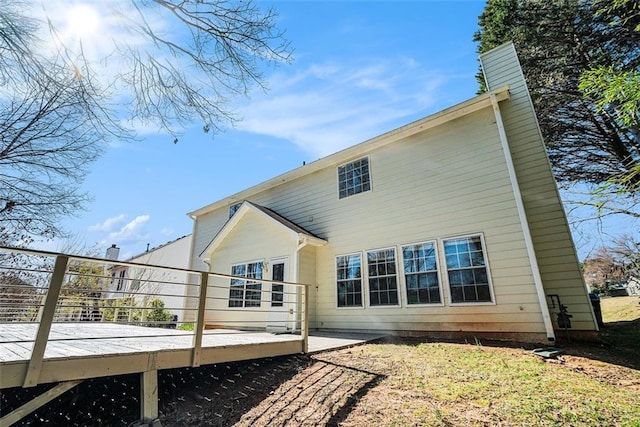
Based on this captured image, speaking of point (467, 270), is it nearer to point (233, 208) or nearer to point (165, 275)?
point (233, 208)

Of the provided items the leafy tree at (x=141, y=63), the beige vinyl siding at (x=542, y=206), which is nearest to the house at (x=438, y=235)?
the beige vinyl siding at (x=542, y=206)

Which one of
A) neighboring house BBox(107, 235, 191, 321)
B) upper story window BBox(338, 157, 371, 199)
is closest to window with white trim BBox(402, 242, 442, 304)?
upper story window BBox(338, 157, 371, 199)

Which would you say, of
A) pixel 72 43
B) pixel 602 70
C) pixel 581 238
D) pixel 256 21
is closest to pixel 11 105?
pixel 72 43

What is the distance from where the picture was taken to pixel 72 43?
403cm

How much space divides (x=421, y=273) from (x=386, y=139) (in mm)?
4071

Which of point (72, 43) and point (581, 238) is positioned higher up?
point (72, 43)

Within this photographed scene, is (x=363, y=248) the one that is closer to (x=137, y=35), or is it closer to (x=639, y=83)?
(x=639, y=83)

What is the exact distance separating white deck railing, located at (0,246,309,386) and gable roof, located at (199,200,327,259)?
1415 mm

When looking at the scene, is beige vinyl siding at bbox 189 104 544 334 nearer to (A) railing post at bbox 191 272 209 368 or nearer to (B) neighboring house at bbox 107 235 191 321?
(A) railing post at bbox 191 272 209 368

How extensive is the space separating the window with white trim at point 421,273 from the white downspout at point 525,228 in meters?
2.00

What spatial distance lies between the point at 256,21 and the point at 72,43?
8.17 feet

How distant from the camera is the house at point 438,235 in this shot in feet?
21.8

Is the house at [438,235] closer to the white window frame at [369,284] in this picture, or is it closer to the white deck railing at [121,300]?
the white window frame at [369,284]

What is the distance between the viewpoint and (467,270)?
7164mm
